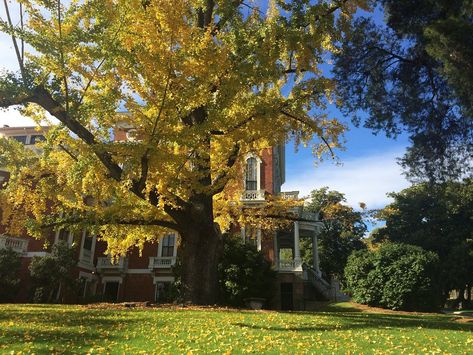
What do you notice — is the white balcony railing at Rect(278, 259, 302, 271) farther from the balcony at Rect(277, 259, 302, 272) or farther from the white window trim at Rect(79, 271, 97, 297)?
the white window trim at Rect(79, 271, 97, 297)

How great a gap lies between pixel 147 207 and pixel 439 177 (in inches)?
424

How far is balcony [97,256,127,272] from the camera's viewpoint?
94.4 ft

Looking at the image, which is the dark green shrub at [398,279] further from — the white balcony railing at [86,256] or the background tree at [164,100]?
the white balcony railing at [86,256]

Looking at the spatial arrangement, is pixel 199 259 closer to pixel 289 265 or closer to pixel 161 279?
pixel 289 265

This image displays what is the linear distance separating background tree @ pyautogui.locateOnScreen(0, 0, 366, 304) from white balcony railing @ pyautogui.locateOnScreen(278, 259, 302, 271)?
1235 centimetres

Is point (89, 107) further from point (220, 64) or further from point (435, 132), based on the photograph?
point (435, 132)

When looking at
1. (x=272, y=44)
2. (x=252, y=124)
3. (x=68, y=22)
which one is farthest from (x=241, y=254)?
(x=68, y=22)

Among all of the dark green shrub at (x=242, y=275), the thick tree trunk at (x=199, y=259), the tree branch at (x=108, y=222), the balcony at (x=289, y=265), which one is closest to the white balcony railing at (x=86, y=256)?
the dark green shrub at (x=242, y=275)

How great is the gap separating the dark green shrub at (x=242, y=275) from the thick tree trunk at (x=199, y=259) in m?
6.59

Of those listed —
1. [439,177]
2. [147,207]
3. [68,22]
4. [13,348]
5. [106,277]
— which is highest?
[68,22]

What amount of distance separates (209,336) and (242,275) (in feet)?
46.2

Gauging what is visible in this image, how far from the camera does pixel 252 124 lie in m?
13.7

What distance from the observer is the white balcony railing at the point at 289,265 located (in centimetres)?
2699

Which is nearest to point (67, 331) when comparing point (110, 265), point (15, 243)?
point (15, 243)
